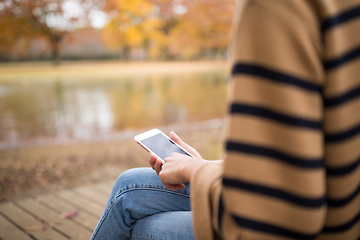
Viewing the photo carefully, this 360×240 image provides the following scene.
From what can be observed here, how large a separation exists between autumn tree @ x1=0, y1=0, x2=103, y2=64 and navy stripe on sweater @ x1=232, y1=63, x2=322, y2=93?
8.26 meters

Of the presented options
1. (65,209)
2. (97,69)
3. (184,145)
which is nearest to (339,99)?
(184,145)

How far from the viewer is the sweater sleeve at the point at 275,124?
1.73 feet

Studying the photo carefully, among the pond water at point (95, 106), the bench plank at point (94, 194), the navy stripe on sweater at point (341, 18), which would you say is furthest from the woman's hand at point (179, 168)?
the pond water at point (95, 106)

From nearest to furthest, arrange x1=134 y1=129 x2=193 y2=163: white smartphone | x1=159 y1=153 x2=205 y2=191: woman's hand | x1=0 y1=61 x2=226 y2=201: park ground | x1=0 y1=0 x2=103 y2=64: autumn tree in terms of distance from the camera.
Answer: x1=159 y1=153 x2=205 y2=191: woman's hand
x1=134 y1=129 x2=193 y2=163: white smartphone
x1=0 y1=61 x2=226 y2=201: park ground
x1=0 y1=0 x2=103 y2=64: autumn tree

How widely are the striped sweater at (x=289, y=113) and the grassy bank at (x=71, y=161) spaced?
2560 mm

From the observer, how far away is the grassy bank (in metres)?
3.00

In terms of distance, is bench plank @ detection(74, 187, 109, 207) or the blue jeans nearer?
the blue jeans

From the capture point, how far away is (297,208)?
0.56 meters

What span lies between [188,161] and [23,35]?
836 cm

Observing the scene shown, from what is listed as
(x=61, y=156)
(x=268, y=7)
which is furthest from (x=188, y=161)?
(x=61, y=156)

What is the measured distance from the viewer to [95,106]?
8438 mm

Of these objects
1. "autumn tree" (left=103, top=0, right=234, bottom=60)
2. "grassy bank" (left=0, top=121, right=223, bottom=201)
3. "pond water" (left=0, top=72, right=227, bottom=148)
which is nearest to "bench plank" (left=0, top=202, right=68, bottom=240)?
"grassy bank" (left=0, top=121, right=223, bottom=201)

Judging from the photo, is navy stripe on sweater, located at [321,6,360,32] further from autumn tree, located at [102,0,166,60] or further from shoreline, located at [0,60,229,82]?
autumn tree, located at [102,0,166,60]

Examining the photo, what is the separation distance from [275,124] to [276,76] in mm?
87
